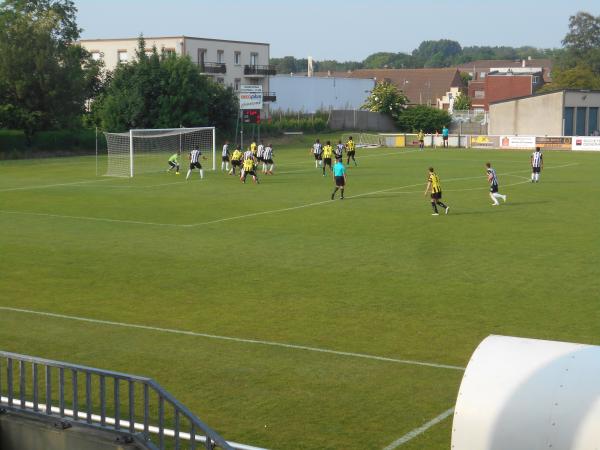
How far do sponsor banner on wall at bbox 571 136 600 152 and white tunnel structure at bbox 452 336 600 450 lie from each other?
65044 mm

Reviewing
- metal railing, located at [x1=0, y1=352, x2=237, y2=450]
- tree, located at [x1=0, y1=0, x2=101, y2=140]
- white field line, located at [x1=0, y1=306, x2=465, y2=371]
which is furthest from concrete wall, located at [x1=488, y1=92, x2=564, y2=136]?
metal railing, located at [x1=0, y1=352, x2=237, y2=450]

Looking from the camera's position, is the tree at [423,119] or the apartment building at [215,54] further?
the apartment building at [215,54]

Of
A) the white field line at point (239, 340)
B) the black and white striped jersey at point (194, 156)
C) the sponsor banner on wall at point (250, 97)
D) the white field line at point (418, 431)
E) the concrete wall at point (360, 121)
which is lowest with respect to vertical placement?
the white field line at point (418, 431)

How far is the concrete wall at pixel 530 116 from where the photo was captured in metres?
78.6

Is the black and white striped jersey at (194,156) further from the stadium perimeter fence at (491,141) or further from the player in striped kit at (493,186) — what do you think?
the stadium perimeter fence at (491,141)

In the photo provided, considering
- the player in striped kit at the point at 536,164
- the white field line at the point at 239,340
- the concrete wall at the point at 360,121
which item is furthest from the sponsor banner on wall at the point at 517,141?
the white field line at the point at 239,340

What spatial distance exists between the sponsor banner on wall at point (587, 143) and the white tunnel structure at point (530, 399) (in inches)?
2561

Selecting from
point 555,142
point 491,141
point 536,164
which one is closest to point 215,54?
point 491,141

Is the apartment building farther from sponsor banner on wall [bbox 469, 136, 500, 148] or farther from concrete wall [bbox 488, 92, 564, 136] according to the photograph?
sponsor banner on wall [bbox 469, 136, 500, 148]

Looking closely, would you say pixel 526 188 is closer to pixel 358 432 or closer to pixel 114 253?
pixel 114 253

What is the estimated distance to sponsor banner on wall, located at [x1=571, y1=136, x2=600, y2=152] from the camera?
6856 cm

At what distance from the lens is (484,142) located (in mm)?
75375

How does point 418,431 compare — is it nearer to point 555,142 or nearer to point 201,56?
point 555,142

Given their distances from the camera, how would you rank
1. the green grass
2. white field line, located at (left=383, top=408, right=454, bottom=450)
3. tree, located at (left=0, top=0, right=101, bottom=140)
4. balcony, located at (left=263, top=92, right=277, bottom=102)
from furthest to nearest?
balcony, located at (left=263, top=92, right=277, bottom=102) → tree, located at (left=0, top=0, right=101, bottom=140) → the green grass → white field line, located at (left=383, top=408, right=454, bottom=450)
